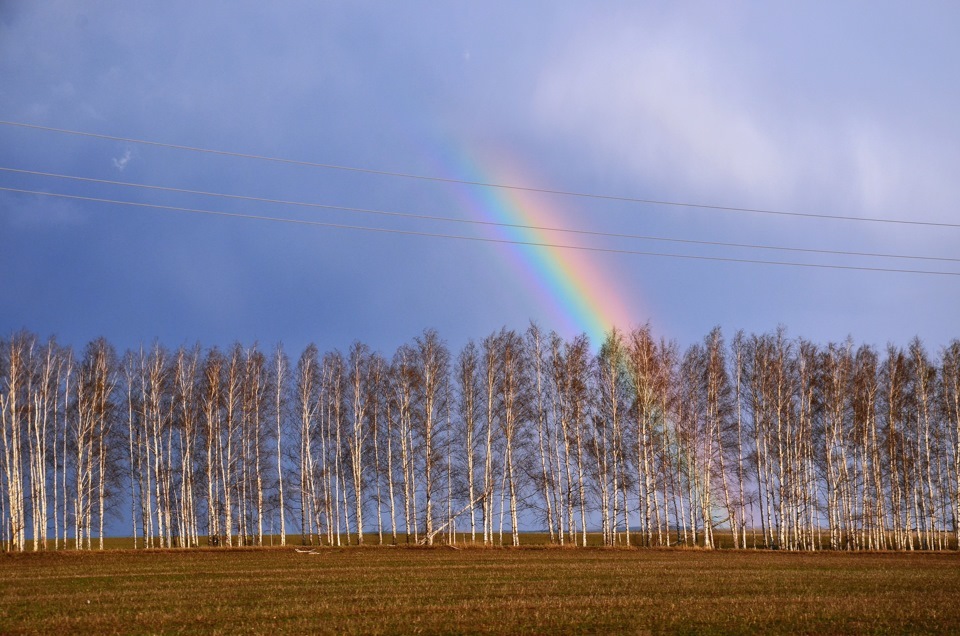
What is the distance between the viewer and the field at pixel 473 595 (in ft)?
54.0

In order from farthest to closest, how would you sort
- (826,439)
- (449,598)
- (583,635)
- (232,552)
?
(826,439) → (232,552) → (449,598) → (583,635)

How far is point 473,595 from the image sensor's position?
21125 millimetres

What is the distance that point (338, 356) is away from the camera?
53.8 m

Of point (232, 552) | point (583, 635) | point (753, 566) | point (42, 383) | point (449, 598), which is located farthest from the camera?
point (42, 383)

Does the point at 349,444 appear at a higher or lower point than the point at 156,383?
lower

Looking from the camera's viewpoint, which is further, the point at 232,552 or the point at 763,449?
the point at 763,449

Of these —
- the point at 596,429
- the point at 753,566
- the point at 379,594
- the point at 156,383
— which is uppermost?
the point at 156,383

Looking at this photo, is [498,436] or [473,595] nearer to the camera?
[473,595]

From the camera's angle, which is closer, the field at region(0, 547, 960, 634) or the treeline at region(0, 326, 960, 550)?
the field at region(0, 547, 960, 634)

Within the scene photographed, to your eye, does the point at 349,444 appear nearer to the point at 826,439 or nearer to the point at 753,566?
the point at 753,566

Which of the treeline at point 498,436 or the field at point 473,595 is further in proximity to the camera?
the treeline at point 498,436

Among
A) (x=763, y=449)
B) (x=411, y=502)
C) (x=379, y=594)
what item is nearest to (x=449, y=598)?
(x=379, y=594)

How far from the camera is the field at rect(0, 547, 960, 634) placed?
1647 cm

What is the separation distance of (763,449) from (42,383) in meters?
46.3
